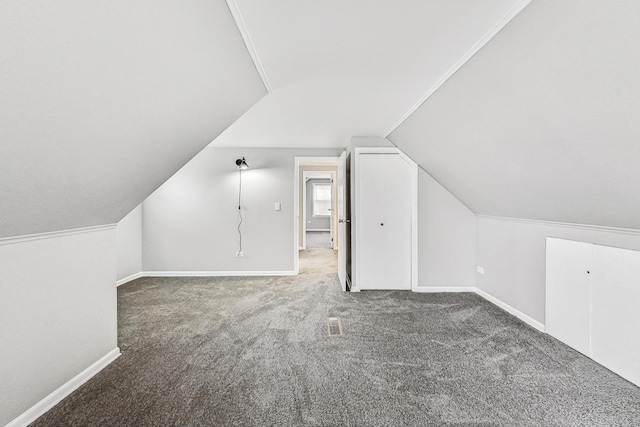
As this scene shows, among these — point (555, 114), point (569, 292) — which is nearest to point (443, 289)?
point (569, 292)

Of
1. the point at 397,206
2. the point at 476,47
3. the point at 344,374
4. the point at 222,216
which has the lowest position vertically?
the point at 344,374

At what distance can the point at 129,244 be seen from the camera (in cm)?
459

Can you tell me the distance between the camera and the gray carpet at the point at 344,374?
5.58ft

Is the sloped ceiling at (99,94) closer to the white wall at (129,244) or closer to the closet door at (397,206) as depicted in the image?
the closet door at (397,206)

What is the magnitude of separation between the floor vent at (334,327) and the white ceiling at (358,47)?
2141mm

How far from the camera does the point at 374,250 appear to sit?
4.05m

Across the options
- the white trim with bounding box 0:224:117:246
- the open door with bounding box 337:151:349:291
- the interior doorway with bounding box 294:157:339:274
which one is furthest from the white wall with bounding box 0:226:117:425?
the interior doorway with bounding box 294:157:339:274

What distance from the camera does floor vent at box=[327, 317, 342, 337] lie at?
2760mm

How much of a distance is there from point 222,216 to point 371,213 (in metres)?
2.44

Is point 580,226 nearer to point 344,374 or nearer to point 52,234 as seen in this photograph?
point 344,374

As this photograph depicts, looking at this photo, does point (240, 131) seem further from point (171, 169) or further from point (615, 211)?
point (615, 211)

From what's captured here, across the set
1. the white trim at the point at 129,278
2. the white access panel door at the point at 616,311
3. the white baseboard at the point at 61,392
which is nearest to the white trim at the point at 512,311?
the white access panel door at the point at 616,311

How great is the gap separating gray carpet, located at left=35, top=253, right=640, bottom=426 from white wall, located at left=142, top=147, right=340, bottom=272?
59.6 inches

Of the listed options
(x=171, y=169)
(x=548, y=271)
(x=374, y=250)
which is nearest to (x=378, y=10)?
(x=171, y=169)
